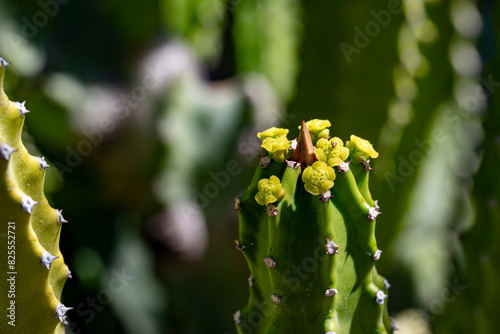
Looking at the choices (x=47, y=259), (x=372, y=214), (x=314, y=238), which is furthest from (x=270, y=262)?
(x=47, y=259)

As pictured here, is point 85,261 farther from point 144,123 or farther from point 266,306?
point 266,306

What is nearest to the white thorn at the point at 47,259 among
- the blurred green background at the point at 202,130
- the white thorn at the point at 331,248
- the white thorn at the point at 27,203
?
the white thorn at the point at 27,203

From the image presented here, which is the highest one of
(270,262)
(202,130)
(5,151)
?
(5,151)

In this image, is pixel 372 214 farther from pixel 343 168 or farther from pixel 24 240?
pixel 24 240

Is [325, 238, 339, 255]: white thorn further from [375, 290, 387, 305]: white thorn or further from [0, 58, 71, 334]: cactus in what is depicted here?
[0, 58, 71, 334]: cactus

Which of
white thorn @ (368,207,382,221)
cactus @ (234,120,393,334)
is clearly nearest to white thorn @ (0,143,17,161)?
A: cactus @ (234,120,393,334)

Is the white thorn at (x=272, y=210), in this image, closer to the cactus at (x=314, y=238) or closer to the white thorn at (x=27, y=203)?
the cactus at (x=314, y=238)
